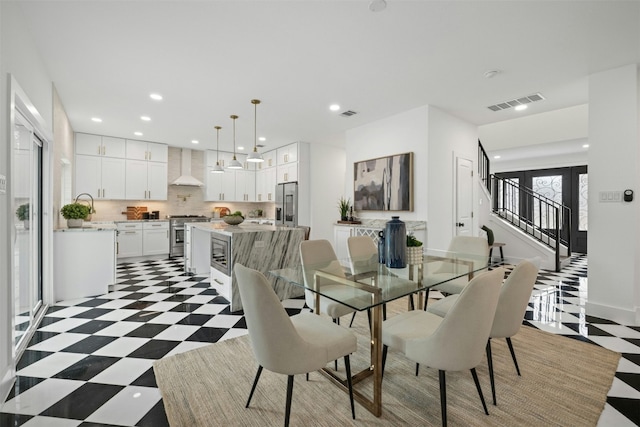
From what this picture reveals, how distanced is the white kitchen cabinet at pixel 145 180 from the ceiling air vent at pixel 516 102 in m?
6.62

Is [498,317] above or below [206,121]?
below

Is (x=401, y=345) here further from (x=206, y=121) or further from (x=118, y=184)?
(x=118, y=184)

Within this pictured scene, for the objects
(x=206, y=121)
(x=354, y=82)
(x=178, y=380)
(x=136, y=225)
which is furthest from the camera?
(x=136, y=225)

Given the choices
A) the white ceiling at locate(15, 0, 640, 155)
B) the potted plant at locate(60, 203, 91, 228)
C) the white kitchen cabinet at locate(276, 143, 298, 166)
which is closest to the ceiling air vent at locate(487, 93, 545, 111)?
the white ceiling at locate(15, 0, 640, 155)

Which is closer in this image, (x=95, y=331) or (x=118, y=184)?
(x=95, y=331)

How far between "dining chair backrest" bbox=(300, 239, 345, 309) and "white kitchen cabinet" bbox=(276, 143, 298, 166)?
4219 mm

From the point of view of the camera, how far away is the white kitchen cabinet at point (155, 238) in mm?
6176

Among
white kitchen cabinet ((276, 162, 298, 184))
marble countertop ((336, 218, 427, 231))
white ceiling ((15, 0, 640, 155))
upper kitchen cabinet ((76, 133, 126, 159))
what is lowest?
marble countertop ((336, 218, 427, 231))

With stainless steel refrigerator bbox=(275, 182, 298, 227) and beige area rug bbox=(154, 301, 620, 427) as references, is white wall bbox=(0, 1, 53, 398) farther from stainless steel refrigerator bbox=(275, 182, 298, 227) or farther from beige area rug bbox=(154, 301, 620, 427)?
stainless steel refrigerator bbox=(275, 182, 298, 227)

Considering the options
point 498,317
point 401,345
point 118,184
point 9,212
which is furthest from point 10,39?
point 118,184

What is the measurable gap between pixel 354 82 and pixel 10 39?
117 inches

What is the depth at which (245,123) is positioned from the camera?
512 cm

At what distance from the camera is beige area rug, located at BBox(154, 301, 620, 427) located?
1600 mm

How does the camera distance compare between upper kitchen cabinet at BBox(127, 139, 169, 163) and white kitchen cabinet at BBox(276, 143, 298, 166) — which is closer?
upper kitchen cabinet at BBox(127, 139, 169, 163)
